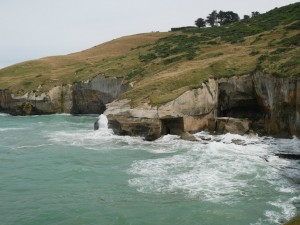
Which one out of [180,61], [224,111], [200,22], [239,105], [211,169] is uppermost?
[200,22]

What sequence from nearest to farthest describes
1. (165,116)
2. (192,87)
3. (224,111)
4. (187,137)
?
(187,137)
(165,116)
(192,87)
(224,111)

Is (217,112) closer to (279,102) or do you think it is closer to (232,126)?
(232,126)

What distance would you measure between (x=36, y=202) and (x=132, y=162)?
8.90 metres

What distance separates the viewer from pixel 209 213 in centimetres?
1898

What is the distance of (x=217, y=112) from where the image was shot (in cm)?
4056

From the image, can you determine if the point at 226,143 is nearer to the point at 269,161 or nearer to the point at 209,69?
the point at 269,161

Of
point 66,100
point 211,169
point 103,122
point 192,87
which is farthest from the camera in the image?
point 66,100

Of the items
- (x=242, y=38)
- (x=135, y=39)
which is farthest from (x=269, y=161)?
(x=135, y=39)

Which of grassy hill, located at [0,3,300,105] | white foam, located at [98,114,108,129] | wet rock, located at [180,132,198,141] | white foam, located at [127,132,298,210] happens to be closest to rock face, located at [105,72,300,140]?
wet rock, located at [180,132,198,141]

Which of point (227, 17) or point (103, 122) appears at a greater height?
point (227, 17)

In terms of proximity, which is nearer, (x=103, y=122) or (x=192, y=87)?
(x=192, y=87)

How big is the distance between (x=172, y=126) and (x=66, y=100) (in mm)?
29792

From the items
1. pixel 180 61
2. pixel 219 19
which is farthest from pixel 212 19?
pixel 180 61

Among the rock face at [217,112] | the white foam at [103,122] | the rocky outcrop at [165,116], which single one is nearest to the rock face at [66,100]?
the white foam at [103,122]
